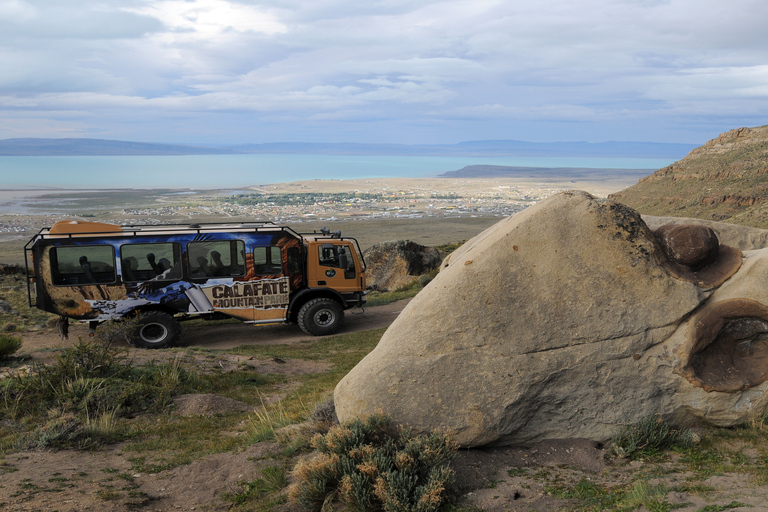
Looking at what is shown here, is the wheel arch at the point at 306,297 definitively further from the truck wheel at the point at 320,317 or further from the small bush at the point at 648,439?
the small bush at the point at 648,439

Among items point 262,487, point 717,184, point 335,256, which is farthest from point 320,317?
point 717,184

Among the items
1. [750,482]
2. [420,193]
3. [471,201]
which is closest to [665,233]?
[750,482]

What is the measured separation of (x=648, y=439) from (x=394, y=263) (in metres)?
22.5

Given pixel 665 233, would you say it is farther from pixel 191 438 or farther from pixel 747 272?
pixel 191 438

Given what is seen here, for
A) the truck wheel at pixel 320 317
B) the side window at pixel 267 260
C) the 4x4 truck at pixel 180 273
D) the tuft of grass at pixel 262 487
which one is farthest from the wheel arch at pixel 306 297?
the tuft of grass at pixel 262 487

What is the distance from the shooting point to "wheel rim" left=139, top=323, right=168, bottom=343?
1456cm

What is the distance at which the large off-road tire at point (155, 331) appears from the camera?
47.3 ft

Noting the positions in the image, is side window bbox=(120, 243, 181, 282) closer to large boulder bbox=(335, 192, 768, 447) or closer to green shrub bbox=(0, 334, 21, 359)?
green shrub bbox=(0, 334, 21, 359)

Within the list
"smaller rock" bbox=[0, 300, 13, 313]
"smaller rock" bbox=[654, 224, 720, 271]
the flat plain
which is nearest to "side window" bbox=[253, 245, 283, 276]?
"smaller rock" bbox=[654, 224, 720, 271]

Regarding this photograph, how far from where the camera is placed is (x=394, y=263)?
94.6 feet

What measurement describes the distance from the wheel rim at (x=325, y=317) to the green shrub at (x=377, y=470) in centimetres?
974

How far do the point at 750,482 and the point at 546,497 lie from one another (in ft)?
6.80

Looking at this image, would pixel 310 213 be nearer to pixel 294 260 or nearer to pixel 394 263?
pixel 394 263

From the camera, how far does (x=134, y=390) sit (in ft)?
29.9
